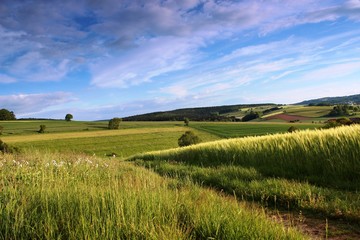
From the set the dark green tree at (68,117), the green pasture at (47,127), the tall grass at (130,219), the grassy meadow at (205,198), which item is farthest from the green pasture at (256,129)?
the dark green tree at (68,117)

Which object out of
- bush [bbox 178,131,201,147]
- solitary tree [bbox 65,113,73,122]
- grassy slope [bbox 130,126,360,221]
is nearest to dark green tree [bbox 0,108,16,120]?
solitary tree [bbox 65,113,73,122]

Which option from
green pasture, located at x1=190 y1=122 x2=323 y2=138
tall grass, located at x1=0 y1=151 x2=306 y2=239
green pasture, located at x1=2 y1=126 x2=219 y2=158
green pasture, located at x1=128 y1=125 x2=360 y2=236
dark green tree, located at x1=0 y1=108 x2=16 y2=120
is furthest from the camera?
dark green tree, located at x1=0 y1=108 x2=16 y2=120

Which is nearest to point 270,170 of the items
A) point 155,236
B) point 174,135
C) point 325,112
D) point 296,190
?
point 296,190

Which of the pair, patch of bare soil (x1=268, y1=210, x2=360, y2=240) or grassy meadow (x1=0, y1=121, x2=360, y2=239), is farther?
patch of bare soil (x1=268, y1=210, x2=360, y2=240)

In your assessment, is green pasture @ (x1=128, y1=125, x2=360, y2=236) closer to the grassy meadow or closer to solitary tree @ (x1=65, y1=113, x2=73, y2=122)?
the grassy meadow

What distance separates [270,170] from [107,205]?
6400mm

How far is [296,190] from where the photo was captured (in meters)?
6.48

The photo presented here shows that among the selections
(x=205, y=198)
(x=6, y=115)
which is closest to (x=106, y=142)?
(x=205, y=198)

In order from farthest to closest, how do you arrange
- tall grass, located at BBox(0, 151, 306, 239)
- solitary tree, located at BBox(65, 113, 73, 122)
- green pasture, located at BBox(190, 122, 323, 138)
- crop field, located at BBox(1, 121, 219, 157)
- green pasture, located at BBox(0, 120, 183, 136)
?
solitary tree, located at BBox(65, 113, 73, 122), green pasture, located at BBox(0, 120, 183, 136), green pasture, located at BBox(190, 122, 323, 138), crop field, located at BBox(1, 121, 219, 157), tall grass, located at BBox(0, 151, 306, 239)

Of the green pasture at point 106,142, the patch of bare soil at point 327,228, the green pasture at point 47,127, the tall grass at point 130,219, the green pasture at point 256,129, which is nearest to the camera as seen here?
the tall grass at point 130,219

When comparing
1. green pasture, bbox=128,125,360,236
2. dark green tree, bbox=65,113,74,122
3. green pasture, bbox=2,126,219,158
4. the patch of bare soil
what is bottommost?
green pasture, bbox=2,126,219,158

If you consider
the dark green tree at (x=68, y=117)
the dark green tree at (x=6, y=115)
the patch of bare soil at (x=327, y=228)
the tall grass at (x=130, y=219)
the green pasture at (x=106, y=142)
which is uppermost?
the dark green tree at (x=6, y=115)

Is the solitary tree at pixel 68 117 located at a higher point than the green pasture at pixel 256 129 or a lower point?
higher

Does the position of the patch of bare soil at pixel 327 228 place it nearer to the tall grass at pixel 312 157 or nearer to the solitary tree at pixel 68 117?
the tall grass at pixel 312 157
